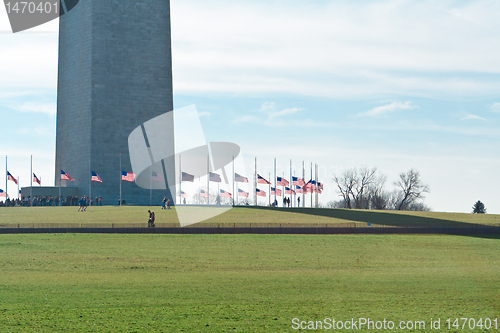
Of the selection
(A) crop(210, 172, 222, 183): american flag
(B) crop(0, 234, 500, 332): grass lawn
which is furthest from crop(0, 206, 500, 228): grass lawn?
(B) crop(0, 234, 500, 332): grass lawn

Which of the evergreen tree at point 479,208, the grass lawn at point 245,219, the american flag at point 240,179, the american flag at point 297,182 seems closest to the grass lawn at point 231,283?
the grass lawn at point 245,219

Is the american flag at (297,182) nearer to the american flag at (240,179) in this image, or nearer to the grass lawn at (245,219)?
the american flag at (240,179)

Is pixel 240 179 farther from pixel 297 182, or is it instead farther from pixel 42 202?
pixel 42 202

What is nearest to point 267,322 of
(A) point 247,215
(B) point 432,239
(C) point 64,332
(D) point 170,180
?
(C) point 64,332

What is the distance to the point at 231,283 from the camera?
17.8 metres

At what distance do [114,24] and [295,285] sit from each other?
74.6 metres

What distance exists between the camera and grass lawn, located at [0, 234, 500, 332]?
499 inches

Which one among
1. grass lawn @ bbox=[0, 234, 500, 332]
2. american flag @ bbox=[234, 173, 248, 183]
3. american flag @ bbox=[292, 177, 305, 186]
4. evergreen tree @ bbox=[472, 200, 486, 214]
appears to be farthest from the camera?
evergreen tree @ bbox=[472, 200, 486, 214]

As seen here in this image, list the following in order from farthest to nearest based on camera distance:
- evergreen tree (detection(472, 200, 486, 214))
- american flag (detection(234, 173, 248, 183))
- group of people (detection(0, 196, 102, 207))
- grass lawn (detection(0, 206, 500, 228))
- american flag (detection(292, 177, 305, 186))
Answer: evergreen tree (detection(472, 200, 486, 214)) < group of people (detection(0, 196, 102, 207)) < american flag (detection(292, 177, 305, 186)) < american flag (detection(234, 173, 248, 183)) < grass lawn (detection(0, 206, 500, 228))

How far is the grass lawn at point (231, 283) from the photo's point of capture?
41.5 ft

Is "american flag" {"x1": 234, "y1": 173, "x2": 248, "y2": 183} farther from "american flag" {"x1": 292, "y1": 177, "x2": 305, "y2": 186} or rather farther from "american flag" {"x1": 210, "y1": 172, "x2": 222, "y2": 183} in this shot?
"american flag" {"x1": 292, "y1": 177, "x2": 305, "y2": 186}

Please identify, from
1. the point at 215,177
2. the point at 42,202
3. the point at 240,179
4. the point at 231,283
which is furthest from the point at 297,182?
the point at 231,283

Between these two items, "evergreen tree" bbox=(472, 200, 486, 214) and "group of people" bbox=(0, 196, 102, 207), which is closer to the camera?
"group of people" bbox=(0, 196, 102, 207)

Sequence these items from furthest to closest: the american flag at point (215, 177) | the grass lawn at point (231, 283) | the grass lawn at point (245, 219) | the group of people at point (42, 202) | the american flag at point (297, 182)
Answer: the group of people at point (42, 202)
the american flag at point (297, 182)
the american flag at point (215, 177)
the grass lawn at point (245, 219)
the grass lawn at point (231, 283)
